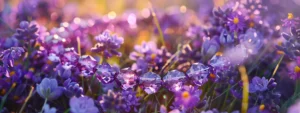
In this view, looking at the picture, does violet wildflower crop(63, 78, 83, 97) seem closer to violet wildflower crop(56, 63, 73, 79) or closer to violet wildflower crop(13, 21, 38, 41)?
violet wildflower crop(56, 63, 73, 79)

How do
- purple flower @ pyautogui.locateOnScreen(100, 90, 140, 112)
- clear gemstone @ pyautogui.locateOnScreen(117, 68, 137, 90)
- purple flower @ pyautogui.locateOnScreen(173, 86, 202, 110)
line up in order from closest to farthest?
purple flower @ pyautogui.locateOnScreen(100, 90, 140, 112), purple flower @ pyautogui.locateOnScreen(173, 86, 202, 110), clear gemstone @ pyautogui.locateOnScreen(117, 68, 137, 90)

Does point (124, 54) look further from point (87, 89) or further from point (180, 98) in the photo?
point (180, 98)

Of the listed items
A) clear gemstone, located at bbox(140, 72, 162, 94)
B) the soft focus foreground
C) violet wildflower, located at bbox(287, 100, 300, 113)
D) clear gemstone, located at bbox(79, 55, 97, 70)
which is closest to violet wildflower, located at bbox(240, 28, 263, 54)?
the soft focus foreground

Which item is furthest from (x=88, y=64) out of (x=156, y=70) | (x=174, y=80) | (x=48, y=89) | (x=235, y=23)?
(x=235, y=23)

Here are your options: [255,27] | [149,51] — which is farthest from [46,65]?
[255,27]

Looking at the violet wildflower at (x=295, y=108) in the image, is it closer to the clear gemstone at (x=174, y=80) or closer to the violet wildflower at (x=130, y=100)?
the clear gemstone at (x=174, y=80)

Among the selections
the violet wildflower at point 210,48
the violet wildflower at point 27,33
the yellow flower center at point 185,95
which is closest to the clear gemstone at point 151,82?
the yellow flower center at point 185,95
